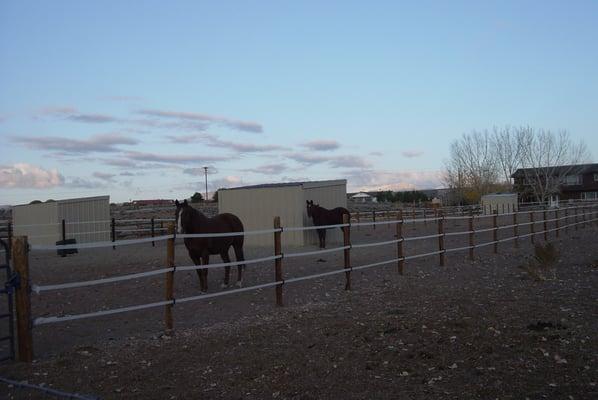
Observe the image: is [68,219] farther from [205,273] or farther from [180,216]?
[205,273]

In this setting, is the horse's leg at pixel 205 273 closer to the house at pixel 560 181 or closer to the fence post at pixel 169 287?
the fence post at pixel 169 287

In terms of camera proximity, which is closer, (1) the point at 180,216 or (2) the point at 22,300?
(2) the point at 22,300

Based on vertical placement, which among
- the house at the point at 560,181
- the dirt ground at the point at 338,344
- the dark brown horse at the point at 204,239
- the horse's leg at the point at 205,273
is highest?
the house at the point at 560,181

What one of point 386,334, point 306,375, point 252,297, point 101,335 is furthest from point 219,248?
point 306,375

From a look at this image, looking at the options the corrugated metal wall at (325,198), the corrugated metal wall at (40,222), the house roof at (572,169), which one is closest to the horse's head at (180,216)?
the corrugated metal wall at (325,198)

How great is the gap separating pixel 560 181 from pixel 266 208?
5048 cm

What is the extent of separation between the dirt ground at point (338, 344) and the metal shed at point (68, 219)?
1354 cm

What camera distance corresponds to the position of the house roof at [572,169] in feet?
214

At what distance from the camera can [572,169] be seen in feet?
229

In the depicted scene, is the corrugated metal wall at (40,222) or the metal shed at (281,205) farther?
the corrugated metal wall at (40,222)

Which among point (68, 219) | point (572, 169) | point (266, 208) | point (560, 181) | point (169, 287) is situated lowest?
point (169, 287)

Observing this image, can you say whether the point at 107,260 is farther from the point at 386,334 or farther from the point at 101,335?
the point at 386,334

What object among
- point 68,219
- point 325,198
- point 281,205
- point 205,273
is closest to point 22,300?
point 205,273

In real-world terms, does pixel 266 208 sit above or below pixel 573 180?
below
